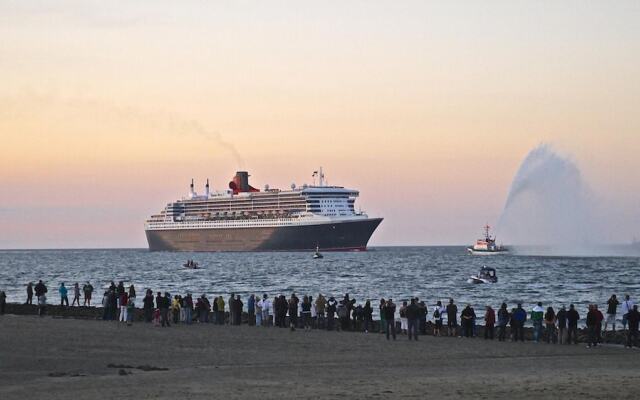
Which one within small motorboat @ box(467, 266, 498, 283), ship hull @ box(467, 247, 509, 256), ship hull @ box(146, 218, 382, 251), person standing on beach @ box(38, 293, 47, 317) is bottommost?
person standing on beach @ box(38, 293, 47, 317)

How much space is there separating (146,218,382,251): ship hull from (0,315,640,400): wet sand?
13356cm

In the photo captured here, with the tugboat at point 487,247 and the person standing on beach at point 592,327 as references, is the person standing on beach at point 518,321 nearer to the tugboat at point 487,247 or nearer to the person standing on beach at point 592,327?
the person standing on beach at point 592,327

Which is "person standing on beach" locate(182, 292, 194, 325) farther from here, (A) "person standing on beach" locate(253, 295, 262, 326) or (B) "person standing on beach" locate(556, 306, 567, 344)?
(B) "person standing on beach" locate(556, 306, 567, 344)

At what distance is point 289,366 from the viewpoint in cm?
2286

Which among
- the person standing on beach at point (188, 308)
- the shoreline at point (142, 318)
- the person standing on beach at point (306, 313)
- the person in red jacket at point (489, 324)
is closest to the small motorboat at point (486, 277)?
the shoreline at point (142, 318)

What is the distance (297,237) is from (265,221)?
346 inches

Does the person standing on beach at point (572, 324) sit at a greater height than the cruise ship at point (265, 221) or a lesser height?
lesser

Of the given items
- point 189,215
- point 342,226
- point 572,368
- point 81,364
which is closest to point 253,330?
point 81,364

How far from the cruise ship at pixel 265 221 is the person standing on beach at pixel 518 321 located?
13443 cm

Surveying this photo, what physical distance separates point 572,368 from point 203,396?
28.3ft

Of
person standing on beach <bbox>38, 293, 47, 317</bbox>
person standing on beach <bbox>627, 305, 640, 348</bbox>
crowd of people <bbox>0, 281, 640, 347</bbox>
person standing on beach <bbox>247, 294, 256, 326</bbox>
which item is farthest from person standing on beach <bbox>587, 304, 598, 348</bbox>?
person standing on beach <bbox>38, 293, 47, 317</bbox>

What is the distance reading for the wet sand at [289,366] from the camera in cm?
1859

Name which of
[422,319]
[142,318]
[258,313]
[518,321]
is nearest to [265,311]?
[258,313]

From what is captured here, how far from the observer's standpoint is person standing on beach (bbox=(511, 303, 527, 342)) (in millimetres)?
29438
